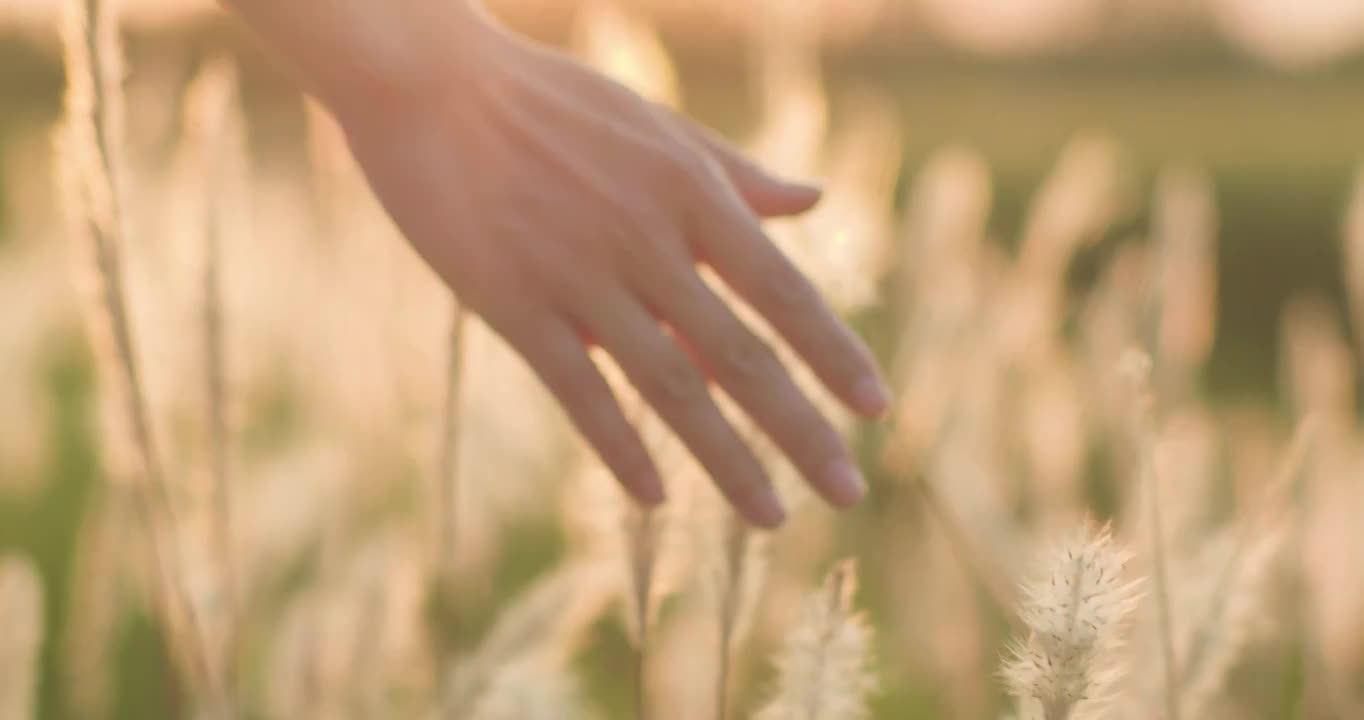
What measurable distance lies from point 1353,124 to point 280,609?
8020 mm


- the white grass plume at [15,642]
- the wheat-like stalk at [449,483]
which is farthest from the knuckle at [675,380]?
the white grass plume at [15,642]

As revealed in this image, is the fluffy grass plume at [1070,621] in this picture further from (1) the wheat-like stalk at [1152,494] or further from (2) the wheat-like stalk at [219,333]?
(2) the wheat-like stalk at [219,333]

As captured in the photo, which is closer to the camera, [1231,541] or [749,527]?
[749,527]

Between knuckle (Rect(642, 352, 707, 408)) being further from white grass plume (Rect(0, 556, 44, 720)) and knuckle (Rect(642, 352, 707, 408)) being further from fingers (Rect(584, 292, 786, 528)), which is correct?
white grass plume (Rect(0, 556, 44, 720))

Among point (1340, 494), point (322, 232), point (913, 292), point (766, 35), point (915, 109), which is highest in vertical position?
point (915, 109)

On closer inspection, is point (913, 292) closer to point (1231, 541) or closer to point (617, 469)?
point (1231, 541)

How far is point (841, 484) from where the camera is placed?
73cm

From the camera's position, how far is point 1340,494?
1.33 meters

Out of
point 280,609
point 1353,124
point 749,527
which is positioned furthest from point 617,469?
point 1353,124

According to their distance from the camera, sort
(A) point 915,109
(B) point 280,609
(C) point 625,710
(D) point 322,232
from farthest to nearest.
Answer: (A) point 915,109
(D) point 322,232
(B) point 280,609
(C) point 625,710

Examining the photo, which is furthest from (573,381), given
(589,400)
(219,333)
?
(219,333)

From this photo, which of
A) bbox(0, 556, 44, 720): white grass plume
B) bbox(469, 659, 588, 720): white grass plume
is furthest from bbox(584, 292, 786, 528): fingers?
bbox(0, 556, 44, 720): white grass plume

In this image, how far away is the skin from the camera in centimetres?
72

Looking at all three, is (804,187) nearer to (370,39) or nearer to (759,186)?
(759,186)
